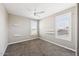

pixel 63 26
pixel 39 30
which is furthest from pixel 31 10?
pixel 63 26

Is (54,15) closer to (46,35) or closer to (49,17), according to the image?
(49,17)

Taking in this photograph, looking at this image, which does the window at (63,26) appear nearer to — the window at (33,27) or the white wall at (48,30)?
the white wall at (48,30)

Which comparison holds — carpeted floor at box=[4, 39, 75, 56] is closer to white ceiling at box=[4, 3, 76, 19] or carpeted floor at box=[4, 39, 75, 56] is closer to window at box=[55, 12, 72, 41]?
window at box=[55, 12, 72, 41]

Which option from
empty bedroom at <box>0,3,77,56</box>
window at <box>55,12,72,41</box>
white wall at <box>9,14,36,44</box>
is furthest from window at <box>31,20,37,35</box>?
window at <box>55,12,72,41</box>

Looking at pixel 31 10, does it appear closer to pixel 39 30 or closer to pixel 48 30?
pixel 39 30

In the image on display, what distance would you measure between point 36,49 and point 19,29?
32.9 inches

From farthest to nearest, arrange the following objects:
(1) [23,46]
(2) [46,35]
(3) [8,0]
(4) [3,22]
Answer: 1. (2) [46,35]
2. (1) [23,46]
3. (4) [3,22]
4. (3) [8,0]

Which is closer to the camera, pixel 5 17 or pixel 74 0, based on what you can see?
pixel 74 0

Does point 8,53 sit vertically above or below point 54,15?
below

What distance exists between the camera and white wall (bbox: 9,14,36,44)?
222cm

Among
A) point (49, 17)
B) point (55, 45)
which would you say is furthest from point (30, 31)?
point (55, 45)

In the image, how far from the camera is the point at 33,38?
240 centimetres

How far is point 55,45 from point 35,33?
77 cm

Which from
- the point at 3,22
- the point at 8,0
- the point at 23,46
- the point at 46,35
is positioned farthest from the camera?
the point at 46,35
